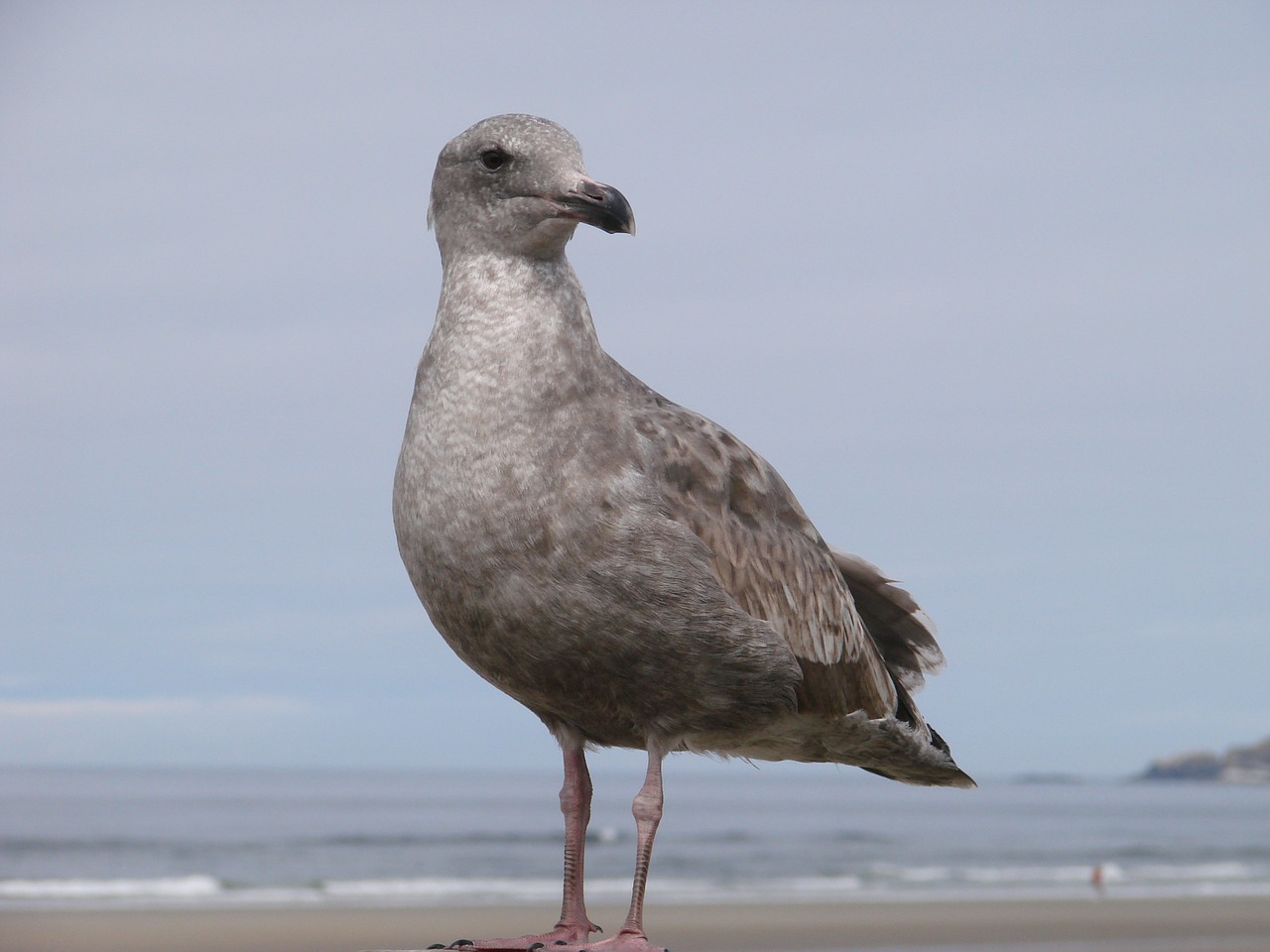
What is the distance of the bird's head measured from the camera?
17.5 ft

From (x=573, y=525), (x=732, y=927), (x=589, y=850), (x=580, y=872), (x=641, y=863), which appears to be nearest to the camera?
(x=573, y=525)

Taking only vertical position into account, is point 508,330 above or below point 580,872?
above

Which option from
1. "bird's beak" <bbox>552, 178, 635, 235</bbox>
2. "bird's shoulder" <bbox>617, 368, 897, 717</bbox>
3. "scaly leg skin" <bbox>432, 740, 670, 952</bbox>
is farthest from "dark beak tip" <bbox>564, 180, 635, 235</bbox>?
"scaly leg skin" <bbox>432, 740, 670, 952</bbox>

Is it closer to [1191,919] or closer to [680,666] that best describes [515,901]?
[1191,919]

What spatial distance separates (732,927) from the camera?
23031 mm

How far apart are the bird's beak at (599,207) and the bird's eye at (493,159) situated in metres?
0.28

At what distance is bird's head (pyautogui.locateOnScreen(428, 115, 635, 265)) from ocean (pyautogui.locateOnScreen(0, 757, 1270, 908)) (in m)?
22.3

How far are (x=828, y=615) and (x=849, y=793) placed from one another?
2744 inches

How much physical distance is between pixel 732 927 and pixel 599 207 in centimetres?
1942

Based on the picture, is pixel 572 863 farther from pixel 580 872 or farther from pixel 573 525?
pixel 573 525

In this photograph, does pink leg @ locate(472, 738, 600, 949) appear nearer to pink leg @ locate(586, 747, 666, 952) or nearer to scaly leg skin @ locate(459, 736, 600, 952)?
scaly leg skin @ locate(459, 736, 600, 952)

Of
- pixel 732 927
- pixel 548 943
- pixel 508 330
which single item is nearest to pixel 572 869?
pixel 548 943

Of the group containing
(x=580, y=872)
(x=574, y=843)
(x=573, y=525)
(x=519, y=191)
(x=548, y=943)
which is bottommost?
(x=548, y=943)

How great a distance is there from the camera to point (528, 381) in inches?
213
